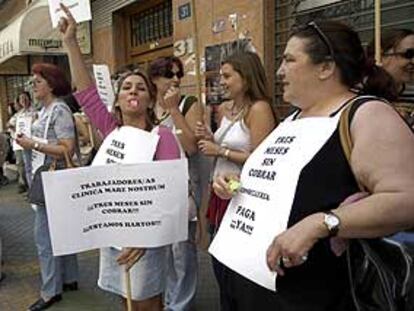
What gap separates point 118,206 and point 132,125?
552 millimetres

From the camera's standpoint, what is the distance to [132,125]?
294cm

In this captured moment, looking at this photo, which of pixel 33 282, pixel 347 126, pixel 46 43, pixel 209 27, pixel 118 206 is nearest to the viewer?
pixel 347 126

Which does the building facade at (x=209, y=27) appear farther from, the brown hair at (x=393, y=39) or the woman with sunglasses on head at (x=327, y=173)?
the woman with sunglasses on head at (x=327, y=173)

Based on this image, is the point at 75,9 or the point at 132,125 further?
the point at 75,9

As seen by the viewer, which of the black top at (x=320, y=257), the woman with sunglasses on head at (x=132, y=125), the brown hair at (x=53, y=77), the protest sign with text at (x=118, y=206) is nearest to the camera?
the black top at (x=320, y=257)

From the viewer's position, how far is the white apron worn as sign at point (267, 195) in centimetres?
176

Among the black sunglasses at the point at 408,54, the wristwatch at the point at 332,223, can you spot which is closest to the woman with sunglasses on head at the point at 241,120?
the black sunglasses at the point at 408,54

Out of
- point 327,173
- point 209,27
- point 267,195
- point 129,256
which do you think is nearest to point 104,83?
point 129,256

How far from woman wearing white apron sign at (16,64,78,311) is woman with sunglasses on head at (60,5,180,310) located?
1.04 meters

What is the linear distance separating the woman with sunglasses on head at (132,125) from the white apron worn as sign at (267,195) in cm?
83

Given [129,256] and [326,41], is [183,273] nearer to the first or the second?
[129,256]

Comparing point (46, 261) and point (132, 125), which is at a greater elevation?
point (132, 125)

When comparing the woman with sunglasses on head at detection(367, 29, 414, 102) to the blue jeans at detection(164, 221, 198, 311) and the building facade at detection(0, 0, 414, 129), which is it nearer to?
the building facade at detection(0, 0, 414, 129)

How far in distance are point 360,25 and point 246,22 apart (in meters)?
1.41
